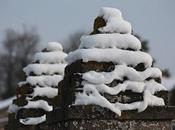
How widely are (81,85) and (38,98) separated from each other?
361cm

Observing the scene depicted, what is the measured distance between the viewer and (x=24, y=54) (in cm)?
6619

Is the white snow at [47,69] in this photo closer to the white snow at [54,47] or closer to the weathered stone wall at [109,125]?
the white snow at [54,47]

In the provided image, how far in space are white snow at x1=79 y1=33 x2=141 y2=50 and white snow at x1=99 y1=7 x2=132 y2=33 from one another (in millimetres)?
97

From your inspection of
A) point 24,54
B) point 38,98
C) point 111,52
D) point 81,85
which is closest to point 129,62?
point 111,52

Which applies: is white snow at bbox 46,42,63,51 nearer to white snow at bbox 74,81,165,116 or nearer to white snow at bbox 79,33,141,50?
white snow at bbox 79,33,141,50

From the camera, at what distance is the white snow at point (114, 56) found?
5496mm

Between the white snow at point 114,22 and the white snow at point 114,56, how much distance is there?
0.99ft

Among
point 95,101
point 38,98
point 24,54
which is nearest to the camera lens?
point 95,101

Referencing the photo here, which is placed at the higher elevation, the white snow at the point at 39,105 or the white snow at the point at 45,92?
the white snow at the point at 45,92

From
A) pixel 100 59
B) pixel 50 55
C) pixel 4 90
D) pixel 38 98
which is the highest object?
pixel 100 59

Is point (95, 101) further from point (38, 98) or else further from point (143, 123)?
point (38, 98)

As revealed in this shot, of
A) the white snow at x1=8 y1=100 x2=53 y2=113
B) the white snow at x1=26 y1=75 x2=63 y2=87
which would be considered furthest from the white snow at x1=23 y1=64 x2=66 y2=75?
the white snow at x1=8 y1=100 x2=53 y2=113

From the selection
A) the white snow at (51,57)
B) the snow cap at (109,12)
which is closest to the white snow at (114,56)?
the snow cap at (109,12)

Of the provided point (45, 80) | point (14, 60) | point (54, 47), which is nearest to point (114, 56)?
point (45, 80)
